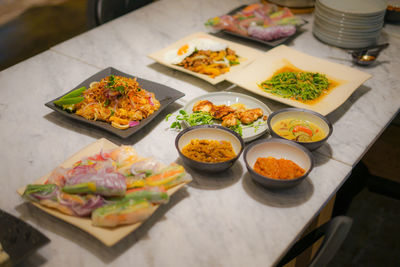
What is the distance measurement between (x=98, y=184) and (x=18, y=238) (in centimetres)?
29

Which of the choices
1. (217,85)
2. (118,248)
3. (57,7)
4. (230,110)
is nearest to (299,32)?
(217,85)

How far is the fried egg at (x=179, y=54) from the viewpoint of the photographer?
2.26 metres

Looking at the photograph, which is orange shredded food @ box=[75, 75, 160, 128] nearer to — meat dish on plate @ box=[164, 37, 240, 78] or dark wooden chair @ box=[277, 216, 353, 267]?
meat dish on plate @ box=[164, 37, 240, 78]

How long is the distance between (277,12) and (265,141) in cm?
152

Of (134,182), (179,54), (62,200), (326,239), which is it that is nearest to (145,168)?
(134,182)

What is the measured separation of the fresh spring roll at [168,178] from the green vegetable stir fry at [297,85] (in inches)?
31.1

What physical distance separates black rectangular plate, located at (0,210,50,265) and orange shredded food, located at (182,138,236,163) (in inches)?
23.8

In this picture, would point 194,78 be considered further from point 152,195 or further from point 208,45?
point 152,195

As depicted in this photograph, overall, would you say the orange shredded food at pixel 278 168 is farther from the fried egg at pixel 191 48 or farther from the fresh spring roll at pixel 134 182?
the fried egg at pixel 191 48

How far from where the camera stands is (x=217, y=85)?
2.17m

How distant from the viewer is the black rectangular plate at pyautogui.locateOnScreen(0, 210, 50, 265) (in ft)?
3.91

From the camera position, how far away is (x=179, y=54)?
7.56 feet

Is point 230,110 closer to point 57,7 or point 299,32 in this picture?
point 299,32

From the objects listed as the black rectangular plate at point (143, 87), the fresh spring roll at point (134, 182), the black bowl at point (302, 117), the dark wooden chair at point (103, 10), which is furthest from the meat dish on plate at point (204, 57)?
the dark wooden chair at point (103, 10)
